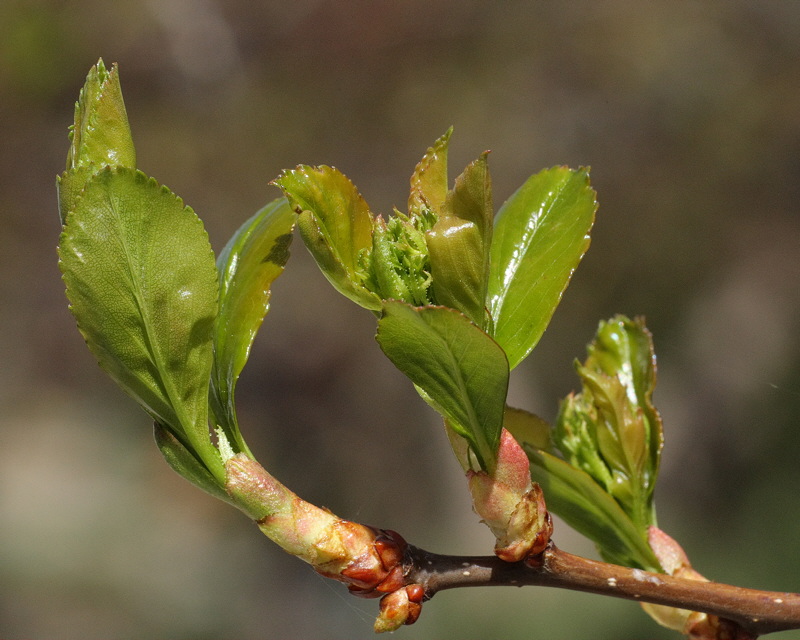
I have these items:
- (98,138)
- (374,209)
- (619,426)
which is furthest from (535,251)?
(374,209)

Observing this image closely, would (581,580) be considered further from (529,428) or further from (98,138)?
(98,138)

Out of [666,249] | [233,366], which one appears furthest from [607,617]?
[233,366]

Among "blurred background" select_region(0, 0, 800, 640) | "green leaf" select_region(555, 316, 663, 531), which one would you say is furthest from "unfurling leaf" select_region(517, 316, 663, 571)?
"blurred background" select_region(0, 0, 800, 640)

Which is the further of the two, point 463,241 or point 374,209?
point 374,209

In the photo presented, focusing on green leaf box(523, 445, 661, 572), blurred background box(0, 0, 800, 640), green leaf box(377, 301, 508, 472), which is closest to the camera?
green leaf box(377, 301, 508, 472)

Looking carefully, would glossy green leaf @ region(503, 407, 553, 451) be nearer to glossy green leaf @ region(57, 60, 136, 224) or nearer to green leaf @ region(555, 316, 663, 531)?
green leaf @ region(555, 316, 663, 531)

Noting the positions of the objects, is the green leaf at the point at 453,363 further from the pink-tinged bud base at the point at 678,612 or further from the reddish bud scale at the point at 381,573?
the pink-tinged bud base at the point at 678,612

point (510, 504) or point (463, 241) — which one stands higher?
point (463, 241)
